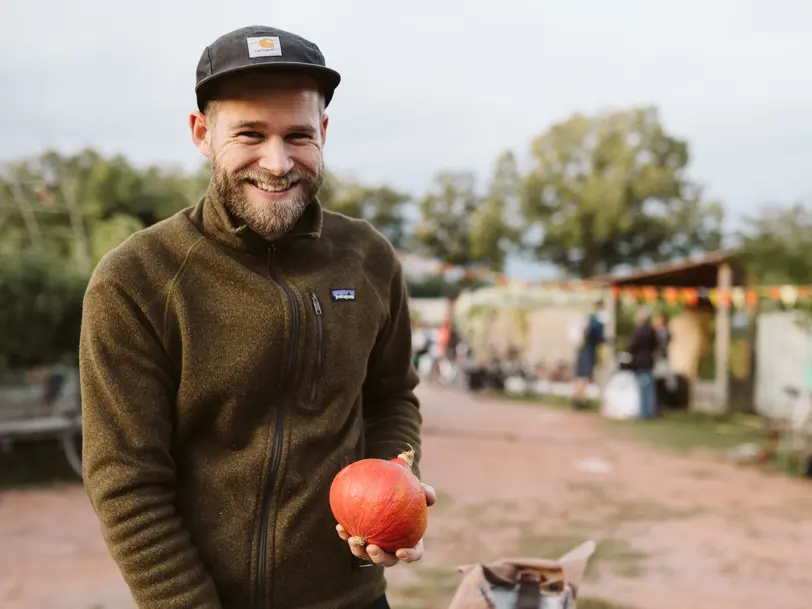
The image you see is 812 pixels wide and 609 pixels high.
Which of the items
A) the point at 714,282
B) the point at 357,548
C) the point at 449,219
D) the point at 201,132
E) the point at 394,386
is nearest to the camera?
the point at 357,548

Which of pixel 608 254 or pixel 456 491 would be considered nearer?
pixel 456 491

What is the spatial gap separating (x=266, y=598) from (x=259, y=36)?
1.11 m

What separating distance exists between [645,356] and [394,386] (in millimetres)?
12541

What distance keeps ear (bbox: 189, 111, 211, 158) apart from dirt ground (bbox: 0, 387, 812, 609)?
3911 millimetres

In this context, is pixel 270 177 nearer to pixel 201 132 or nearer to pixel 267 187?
pixel 267 187

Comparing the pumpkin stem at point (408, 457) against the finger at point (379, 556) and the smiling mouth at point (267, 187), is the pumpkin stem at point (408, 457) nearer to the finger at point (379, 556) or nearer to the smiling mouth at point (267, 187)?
the finger at point (379, 556)

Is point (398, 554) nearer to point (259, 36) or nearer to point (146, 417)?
point (146, 417)

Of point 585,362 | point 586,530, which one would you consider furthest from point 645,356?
point 586,530

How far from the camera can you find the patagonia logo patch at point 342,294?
1.74m

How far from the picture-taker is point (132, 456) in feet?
4.85

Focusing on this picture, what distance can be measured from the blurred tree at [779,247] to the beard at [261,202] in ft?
45.6

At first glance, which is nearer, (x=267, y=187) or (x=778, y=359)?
(x=267, y=187)

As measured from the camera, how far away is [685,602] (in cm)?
523

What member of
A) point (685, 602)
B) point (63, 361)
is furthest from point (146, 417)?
point (63, 361)
